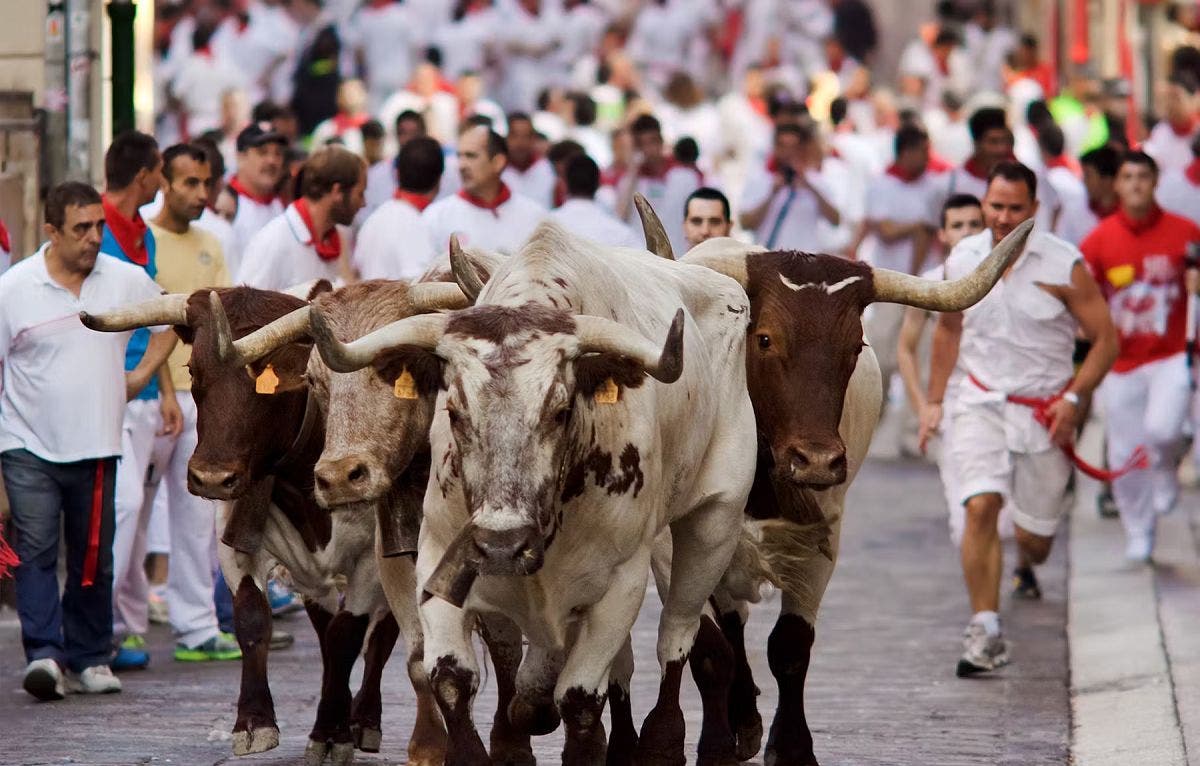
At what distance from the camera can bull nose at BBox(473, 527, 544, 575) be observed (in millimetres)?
6883

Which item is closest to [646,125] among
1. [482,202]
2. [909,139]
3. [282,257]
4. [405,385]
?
[909,139]

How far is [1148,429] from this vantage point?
46.2 feet

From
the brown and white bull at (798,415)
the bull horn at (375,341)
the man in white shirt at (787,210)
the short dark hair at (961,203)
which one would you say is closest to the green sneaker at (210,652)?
the brown and white bull at (798,415)

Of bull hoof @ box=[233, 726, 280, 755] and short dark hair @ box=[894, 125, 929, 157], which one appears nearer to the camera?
bull hoof @ box=[233, 726, 280, 755]

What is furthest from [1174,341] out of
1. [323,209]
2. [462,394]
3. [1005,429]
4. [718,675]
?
[462,394]

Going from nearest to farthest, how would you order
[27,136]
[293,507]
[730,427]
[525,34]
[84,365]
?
1. [730,427]
2. [293,507]
3. [84,365]
4. [27,136]
5. [525,34]

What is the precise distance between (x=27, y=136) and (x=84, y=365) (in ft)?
11.8

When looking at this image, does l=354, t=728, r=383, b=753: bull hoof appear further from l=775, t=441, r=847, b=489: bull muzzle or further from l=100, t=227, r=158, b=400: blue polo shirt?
l=100, t=227, r=158, b=400: blue polo shirt

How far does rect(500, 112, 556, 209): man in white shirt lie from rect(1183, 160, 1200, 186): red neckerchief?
4.54 meters

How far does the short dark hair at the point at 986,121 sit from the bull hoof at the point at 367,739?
899 centimetres

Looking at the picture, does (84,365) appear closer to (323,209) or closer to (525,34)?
(323,209)

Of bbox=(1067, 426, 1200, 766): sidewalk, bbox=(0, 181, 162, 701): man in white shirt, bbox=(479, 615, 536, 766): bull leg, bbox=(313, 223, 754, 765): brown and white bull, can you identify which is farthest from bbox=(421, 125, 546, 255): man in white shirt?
bbox=(479, 615, 536, 766): bull leg

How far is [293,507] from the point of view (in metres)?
9.00

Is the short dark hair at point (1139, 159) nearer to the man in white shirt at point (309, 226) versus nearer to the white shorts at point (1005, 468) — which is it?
the white shorts at point (1005, 468)
